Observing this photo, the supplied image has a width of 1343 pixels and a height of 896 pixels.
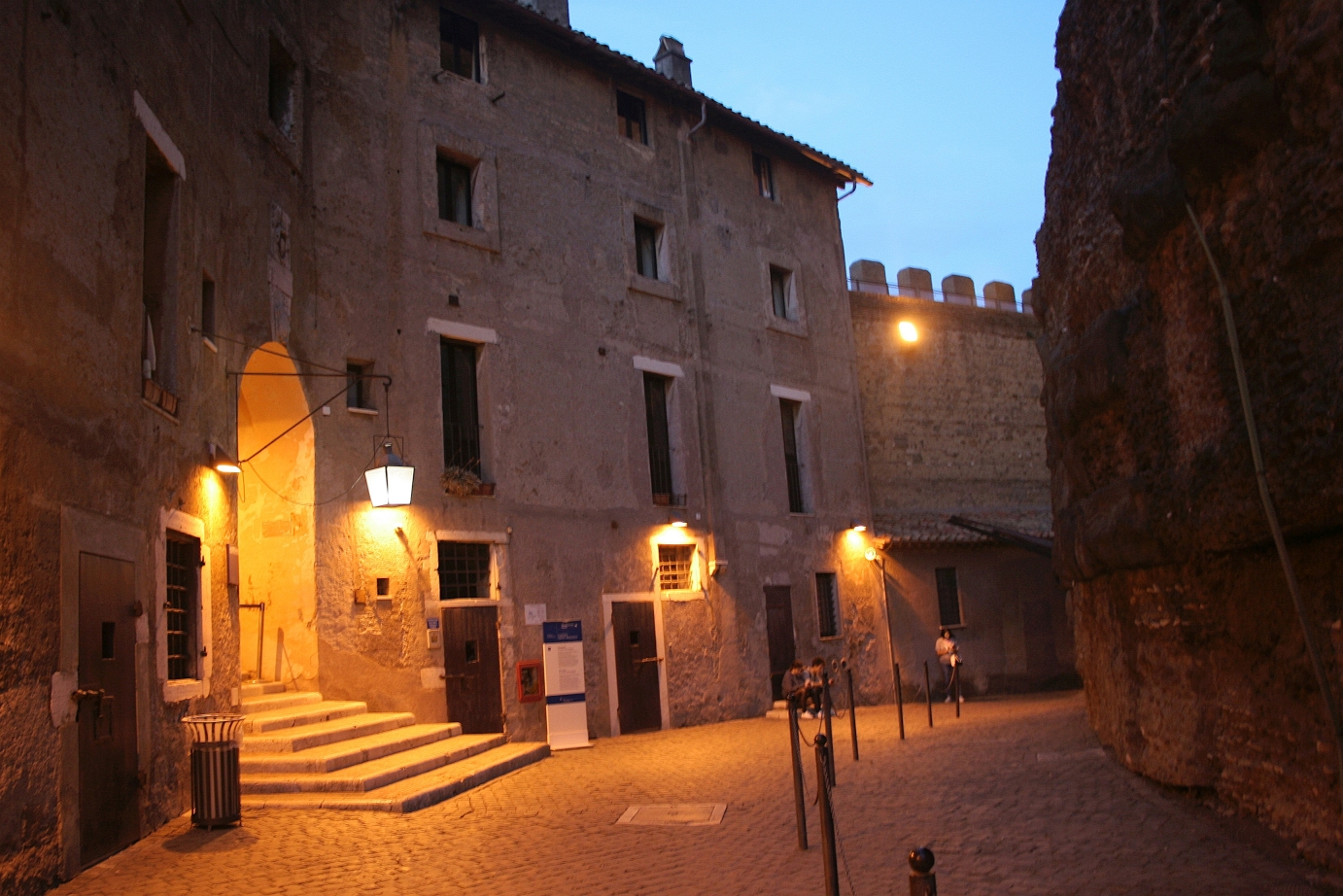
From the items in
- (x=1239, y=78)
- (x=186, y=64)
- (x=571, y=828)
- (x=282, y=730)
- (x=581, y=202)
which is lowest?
(x=571, y=828)

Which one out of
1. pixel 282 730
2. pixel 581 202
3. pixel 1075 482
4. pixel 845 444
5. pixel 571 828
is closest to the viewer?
pixel 571 828

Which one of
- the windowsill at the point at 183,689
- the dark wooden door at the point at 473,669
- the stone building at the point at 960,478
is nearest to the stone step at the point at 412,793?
the windowsill at the point at 183,689

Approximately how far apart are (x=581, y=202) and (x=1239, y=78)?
40.4ft

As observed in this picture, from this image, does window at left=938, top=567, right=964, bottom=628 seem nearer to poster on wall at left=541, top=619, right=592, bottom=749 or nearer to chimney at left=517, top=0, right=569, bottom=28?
poster on wall at left=541, top=619, right=592, bottom=749

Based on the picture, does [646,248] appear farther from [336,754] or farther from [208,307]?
[336,754]

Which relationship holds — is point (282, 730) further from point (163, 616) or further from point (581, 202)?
point (581, 202)

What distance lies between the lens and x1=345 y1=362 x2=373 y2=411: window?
13.2 metres

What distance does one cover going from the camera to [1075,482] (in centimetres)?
888

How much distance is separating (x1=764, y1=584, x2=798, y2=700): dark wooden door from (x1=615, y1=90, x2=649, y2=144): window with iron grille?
8124 mm

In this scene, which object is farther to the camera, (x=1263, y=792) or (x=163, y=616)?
(x=163, y=616)

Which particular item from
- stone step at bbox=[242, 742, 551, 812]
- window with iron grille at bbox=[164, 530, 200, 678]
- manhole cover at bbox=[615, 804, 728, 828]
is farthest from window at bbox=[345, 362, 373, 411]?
manhole cover at bbox=[615, 804, 728, 828]

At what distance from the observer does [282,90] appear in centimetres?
1277

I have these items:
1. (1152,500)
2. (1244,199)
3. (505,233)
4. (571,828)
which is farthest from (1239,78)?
(505,233)

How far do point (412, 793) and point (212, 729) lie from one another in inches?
73.1
